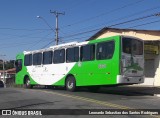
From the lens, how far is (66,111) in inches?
517

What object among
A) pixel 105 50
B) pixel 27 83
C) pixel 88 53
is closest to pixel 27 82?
pixel 27 83

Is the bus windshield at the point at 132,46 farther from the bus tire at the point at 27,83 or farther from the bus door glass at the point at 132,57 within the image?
the bus tire at the point at 27,83

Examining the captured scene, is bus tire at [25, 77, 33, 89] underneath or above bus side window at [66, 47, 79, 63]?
underneath

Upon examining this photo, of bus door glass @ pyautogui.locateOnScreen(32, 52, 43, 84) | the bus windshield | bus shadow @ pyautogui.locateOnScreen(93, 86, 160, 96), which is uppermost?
the bus windshield

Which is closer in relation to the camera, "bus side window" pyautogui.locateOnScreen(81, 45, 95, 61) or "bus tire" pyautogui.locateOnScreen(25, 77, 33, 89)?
"bus side window" pyautogui.locateOnScreen(81, 45, 95, 61)

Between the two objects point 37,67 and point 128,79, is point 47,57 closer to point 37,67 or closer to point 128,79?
point 37,67

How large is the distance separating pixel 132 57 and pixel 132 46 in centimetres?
62

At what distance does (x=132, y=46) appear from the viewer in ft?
66.1

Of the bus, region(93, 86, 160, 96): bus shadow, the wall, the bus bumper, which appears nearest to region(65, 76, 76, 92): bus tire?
the bus

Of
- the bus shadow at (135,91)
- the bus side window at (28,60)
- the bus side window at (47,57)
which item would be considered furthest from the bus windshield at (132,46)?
the bus side window at (28,60)

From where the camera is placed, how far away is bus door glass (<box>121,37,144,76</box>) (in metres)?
19.5

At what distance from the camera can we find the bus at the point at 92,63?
19500 millimetres

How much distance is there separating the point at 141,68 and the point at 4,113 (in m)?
10.2

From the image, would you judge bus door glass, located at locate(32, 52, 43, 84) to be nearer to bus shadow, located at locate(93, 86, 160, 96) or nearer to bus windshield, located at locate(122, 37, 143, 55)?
bus shadow, located at locate(93, 86, 160, 96)
